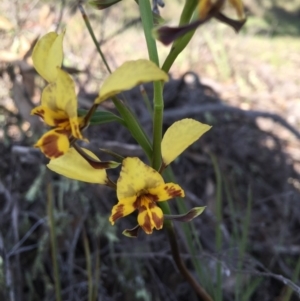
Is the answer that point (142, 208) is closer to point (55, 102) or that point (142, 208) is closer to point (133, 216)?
point (55, 102)

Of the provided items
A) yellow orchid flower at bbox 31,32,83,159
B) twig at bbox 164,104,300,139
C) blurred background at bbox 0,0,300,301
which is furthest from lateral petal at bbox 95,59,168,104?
twig at bbox 164,104,300,139

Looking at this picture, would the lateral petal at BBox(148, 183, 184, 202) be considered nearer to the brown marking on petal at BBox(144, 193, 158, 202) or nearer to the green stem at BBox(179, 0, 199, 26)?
the brown marking on petal at BBox(144, 193, 158, 202)

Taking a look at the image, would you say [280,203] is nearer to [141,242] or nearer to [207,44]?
[141,242]

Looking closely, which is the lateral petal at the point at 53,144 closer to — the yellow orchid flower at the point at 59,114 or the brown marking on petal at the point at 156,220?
the yellow orchid flower at the point at 59,114

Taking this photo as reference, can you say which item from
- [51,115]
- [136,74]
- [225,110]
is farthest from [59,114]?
[225,110]

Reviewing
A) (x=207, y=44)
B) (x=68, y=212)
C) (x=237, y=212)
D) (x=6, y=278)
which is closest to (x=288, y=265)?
(x=237, y=212)

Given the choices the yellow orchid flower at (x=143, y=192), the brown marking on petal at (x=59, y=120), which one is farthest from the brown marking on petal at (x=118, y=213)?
the brown marking on petal at (x=59, y=120)
